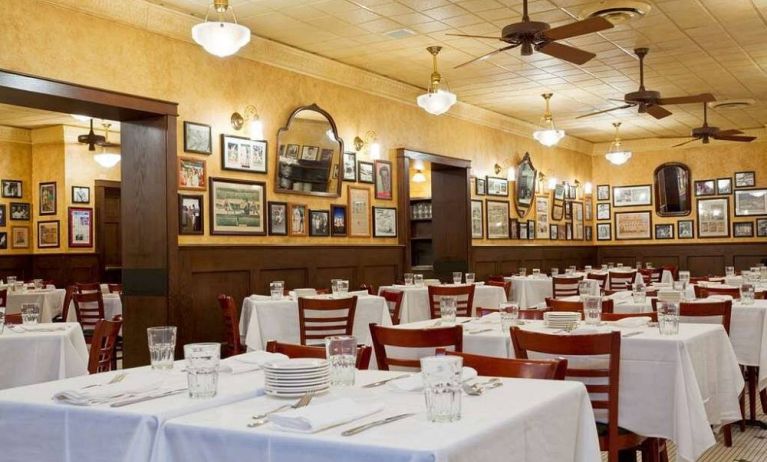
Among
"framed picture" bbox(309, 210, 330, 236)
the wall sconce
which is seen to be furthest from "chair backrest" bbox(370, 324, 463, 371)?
"framed picture" bbox(309, 210, 330, 236)

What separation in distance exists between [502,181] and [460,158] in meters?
1.68

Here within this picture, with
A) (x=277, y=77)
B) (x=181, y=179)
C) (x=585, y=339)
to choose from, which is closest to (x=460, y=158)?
(x=277, y=77)

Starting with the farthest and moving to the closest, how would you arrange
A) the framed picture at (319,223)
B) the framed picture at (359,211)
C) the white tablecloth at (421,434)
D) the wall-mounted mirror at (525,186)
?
the wall-mounted mirror at (525,186) → the framed picture at (359,211) → the framed picture at (319,223) → the white tablecloth at (421,434)

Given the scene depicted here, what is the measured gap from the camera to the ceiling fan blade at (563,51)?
7.28 metres

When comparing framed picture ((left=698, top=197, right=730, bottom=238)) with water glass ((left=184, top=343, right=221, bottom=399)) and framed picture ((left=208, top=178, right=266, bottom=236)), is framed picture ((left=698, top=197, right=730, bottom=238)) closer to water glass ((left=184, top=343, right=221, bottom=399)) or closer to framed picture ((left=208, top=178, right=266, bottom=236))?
framed picture ((left=208, top=178, right=266, bottom=236))

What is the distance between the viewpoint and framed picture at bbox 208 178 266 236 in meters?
8.77

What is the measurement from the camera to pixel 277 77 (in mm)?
9594

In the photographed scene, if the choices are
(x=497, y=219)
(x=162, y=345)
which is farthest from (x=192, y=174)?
(x=497, y=219)

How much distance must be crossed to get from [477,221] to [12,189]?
793cm

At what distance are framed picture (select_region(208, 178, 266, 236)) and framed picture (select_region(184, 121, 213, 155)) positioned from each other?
360mm

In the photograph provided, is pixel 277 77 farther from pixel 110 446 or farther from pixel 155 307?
pixel 110 446

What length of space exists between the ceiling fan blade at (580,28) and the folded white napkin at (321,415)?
17.3 ft

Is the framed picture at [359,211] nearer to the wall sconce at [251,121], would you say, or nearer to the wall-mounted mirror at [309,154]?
the wall-mounted mirror at [309,154]

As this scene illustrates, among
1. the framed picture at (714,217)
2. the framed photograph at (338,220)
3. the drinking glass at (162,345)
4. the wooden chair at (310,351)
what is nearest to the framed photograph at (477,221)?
the framed photograph at (338,220)
